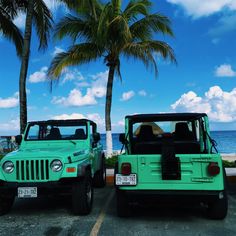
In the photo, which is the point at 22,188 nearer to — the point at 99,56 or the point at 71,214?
the point at 71,214

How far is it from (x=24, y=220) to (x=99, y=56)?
11.1 m

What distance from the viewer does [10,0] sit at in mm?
16562

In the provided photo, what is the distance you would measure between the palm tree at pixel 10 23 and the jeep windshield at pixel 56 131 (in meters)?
9.01

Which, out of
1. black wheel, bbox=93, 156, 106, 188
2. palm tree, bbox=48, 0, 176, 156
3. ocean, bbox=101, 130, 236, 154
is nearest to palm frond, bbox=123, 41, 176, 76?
palm tree, bbox=48, 0, 176, 156

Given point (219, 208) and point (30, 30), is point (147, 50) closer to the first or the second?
point (30, 30)

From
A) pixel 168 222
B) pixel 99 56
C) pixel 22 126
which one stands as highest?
pixel 99 56

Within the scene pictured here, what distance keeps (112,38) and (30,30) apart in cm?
353

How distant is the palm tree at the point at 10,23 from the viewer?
16766 mm

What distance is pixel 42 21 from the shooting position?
16531mm

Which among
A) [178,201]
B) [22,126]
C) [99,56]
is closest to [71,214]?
[178,201]

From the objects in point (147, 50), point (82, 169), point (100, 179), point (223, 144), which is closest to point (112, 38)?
point (147, 50)

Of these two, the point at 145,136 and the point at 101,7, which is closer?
the point at 145,136

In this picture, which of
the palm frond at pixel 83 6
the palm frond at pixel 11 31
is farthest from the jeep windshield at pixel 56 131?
the palm frond at pixel 11 31

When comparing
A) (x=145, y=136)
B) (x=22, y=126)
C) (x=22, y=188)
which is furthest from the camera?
(x=22, y=126)
